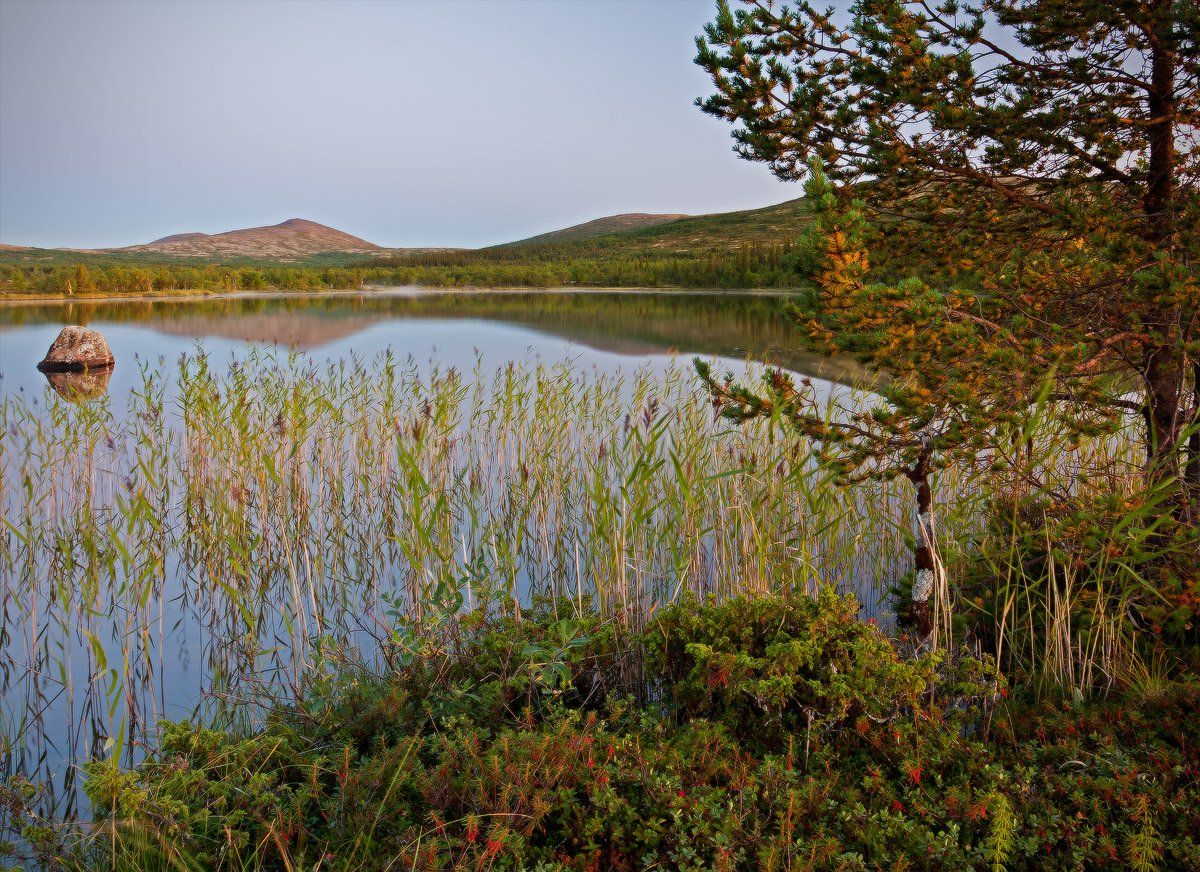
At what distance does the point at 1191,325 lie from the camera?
10.8 feet

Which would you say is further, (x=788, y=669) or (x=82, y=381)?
(x=82, y=381)

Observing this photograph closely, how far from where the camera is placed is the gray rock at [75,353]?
13.4 metres

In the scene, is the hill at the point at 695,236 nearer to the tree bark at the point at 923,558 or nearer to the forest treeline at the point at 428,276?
the forest treeline at the point at 428,276

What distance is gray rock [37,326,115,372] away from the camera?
44.0 feet

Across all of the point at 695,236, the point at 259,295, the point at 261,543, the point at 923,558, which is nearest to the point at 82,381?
the point at 261,543

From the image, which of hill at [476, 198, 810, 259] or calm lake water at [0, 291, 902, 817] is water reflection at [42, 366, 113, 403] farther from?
hill at [476, 198, 810, 259]

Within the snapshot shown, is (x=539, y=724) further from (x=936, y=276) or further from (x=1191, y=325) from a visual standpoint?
(x=936, y=276)

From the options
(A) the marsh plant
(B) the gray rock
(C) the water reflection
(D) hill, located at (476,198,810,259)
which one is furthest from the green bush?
(D) hill, located at (476,198,810,259)

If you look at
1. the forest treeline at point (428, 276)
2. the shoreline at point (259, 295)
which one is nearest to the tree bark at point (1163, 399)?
the shoreline at point (259, 295)

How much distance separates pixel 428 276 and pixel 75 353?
57.9 meters

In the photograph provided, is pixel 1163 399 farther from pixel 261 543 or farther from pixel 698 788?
pixel 261 543

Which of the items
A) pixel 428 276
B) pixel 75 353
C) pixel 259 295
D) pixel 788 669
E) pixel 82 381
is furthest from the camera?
pixel 428 276

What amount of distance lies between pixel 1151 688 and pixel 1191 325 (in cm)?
172

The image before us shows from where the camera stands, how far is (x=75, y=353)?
529 inches
